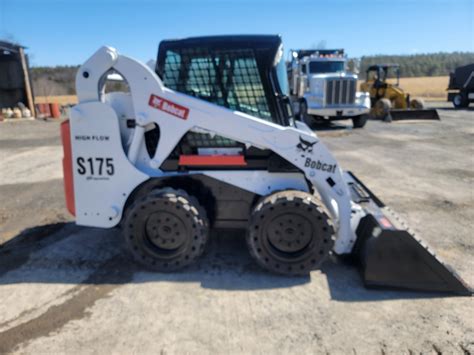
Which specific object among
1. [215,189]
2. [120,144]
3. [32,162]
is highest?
[120,144]

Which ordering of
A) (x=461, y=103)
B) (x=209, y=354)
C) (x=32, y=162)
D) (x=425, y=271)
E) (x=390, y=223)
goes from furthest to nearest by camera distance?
1. (x=461, y=103)
2. (x=32, y=162)
3. (x=390, y=223)
4. (x=425, y=271)
5. (x=209, y=354)

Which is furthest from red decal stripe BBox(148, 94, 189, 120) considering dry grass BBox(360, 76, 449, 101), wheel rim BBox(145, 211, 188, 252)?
dry grass BBox(360, 76, 449, 101)

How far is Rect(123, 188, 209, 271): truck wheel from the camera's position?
3.44 meters

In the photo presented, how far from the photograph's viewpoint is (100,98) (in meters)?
3.60

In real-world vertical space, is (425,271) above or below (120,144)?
below

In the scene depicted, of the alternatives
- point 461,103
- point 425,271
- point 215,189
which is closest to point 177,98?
point 215,189

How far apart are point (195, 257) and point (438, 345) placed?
83.8 inches

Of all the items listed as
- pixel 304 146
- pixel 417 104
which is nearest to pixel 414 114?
pixel 417 104

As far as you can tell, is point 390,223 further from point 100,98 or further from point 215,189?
point 100,98

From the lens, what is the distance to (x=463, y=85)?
23234 mm

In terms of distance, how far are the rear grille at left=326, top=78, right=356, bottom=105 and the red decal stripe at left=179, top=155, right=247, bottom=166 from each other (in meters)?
12.0

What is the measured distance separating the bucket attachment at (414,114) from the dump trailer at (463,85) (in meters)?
8.25

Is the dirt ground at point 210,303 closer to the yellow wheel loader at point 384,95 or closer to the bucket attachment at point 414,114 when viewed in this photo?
the bucket attachment at point 414,114

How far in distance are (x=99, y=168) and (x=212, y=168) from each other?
3.77ft
